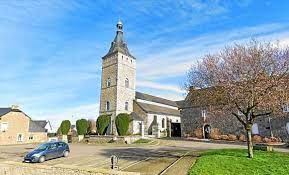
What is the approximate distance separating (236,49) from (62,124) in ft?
123

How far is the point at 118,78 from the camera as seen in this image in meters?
45.2

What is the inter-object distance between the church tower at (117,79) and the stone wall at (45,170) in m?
30.5

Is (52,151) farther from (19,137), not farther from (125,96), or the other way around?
(125,96)

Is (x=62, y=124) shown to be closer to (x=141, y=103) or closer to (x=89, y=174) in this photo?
(x=141, y=103)

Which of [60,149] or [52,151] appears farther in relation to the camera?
[60,149]

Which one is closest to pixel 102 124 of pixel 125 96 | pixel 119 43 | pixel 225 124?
pixel 125 96

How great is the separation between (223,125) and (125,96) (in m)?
19.6

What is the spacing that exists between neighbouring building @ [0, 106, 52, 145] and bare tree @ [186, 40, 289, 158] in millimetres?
36169

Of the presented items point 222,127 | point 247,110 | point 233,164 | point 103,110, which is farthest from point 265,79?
point 103,110

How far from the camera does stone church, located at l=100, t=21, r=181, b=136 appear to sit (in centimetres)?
4425

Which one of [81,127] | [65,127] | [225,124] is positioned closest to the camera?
[225,124]

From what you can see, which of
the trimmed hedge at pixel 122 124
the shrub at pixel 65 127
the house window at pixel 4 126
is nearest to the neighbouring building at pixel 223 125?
the trimmed hedge at pixel 122 124

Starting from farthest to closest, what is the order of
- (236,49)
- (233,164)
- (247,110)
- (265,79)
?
(236,49) < (247,110) < (265,79) < (233,164)

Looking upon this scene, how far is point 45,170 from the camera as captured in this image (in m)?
11.1
